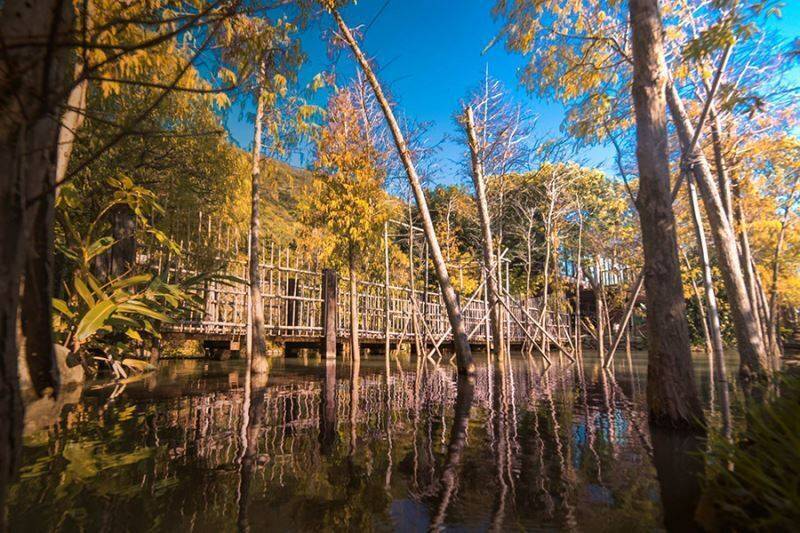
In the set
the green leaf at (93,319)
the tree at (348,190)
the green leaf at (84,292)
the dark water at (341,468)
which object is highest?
the tree at (348,190)

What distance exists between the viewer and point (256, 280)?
774 cm

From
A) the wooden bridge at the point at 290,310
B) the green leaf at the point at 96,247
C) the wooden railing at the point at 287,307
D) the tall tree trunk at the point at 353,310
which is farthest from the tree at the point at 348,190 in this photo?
the green leaf at the point at 96,247

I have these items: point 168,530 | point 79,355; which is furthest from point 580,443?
point 79,355

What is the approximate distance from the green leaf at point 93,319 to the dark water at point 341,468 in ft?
2.26

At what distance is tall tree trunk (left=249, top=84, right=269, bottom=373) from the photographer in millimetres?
7316

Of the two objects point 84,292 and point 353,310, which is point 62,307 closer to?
point 84,292

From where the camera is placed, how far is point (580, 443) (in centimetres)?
282

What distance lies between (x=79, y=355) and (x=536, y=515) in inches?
227

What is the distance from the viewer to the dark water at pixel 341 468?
1622 mm

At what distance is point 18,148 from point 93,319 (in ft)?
15.1

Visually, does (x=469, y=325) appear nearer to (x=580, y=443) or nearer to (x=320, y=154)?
(x=320, y=154)

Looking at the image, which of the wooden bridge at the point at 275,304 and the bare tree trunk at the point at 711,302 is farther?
the wooden bridge at the point at 275,304

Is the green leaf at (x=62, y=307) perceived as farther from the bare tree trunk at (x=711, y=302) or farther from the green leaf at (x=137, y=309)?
the bare tree trunk at (x=711, y=302)

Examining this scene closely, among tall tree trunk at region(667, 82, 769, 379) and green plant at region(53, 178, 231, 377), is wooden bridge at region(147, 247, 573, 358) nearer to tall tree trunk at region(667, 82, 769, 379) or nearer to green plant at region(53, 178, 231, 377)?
green plant at region(53, 178, 231, 377)
